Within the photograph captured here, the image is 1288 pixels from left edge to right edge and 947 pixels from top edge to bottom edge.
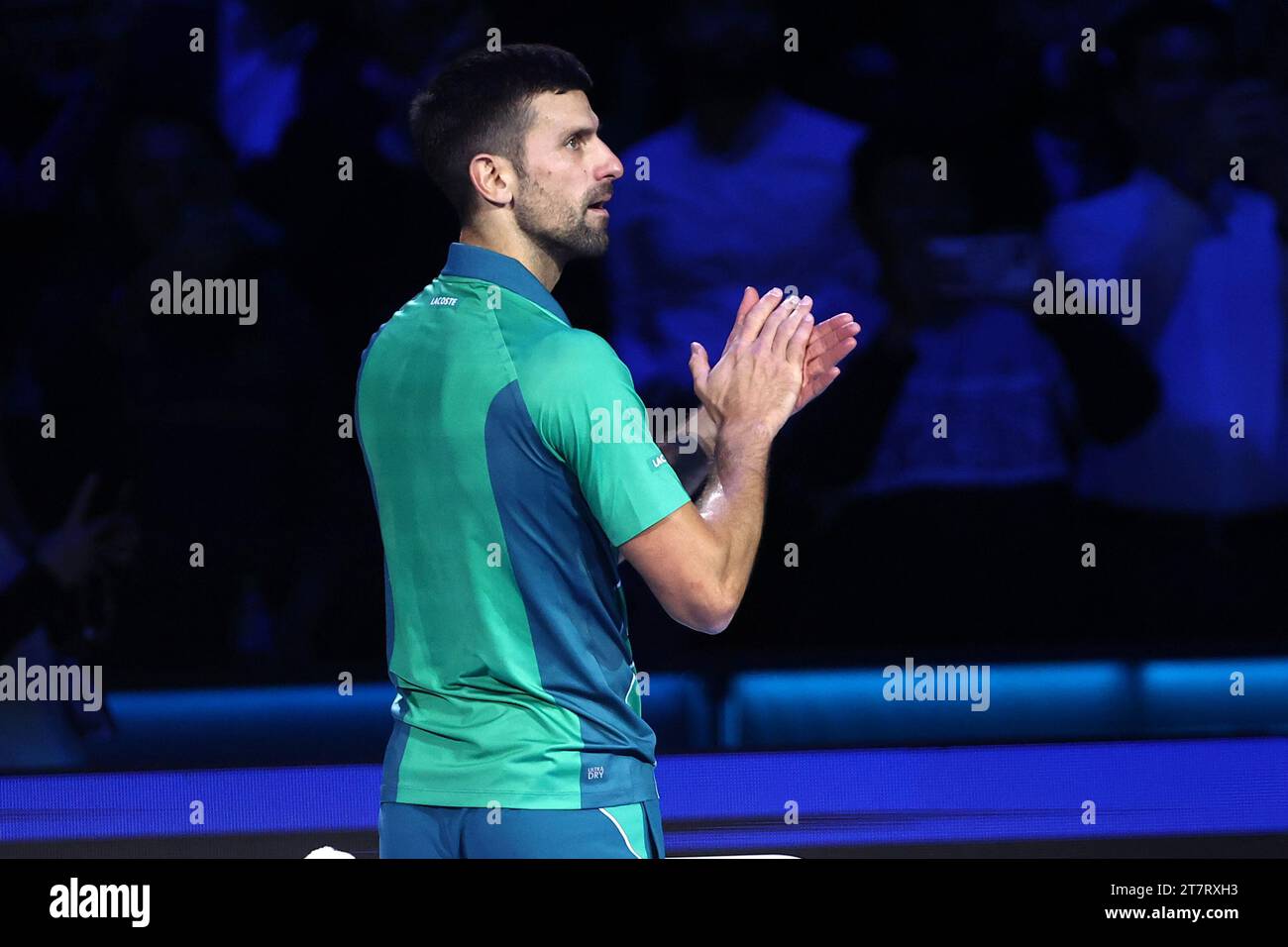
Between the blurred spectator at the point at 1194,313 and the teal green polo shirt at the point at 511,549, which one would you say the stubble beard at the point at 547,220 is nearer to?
the teal green polo shirt at the point at 511,549

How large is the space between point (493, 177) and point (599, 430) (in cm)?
33

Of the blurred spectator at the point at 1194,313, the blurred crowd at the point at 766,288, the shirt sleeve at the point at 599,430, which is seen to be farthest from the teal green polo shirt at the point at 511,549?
the blurred spectator at the point at 1194,313

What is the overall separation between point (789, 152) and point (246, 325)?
146cm

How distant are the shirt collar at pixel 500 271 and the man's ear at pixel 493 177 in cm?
6

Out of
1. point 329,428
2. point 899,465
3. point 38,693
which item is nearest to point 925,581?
point 899,465

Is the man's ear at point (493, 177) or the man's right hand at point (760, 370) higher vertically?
the man's ear at point (493, 177)

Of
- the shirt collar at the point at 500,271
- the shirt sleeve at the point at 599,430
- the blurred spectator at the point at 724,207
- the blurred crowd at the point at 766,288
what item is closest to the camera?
the shirt sleeve at the point at 599,430

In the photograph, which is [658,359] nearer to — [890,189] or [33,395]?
[890,189]

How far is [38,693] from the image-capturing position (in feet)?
12.7

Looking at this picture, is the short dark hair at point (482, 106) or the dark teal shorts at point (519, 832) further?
the short dark hair at point (482, 106)

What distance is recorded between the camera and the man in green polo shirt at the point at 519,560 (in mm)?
1424

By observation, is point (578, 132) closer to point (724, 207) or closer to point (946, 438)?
point (724, 207)

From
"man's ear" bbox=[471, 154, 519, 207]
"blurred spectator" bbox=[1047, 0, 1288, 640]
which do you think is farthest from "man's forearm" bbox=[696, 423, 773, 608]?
"blurred spectator" bbox=[1047, 0, 1288, 640]

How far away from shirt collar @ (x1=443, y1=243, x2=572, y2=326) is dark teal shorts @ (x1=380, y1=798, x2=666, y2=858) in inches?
18.0
